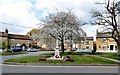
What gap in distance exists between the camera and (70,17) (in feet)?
163

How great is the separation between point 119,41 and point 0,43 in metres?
43.7

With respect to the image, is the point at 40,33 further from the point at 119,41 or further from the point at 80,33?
the point at 119,41

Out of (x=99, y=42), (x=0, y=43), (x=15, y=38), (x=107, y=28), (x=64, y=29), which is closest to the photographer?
(x=107, y=28)

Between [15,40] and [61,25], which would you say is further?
[15,40]

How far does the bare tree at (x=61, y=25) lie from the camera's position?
47.5 meters

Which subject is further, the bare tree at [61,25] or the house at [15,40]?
the house at [15,40]

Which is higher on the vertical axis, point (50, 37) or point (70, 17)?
point (70, 17)

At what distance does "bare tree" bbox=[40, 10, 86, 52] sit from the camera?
156ft

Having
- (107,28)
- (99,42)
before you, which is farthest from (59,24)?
(99,42)

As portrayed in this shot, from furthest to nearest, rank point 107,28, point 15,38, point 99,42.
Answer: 1. point 15,38
2. point 99,42
3. point 107,28

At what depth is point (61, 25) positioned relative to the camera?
48.1m

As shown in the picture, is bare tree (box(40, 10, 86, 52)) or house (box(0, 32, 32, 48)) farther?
house (box(0, 32, 32, 48))

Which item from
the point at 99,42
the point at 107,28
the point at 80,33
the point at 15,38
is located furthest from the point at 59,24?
the point at 15,38

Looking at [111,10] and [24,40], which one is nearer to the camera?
[111,10]
